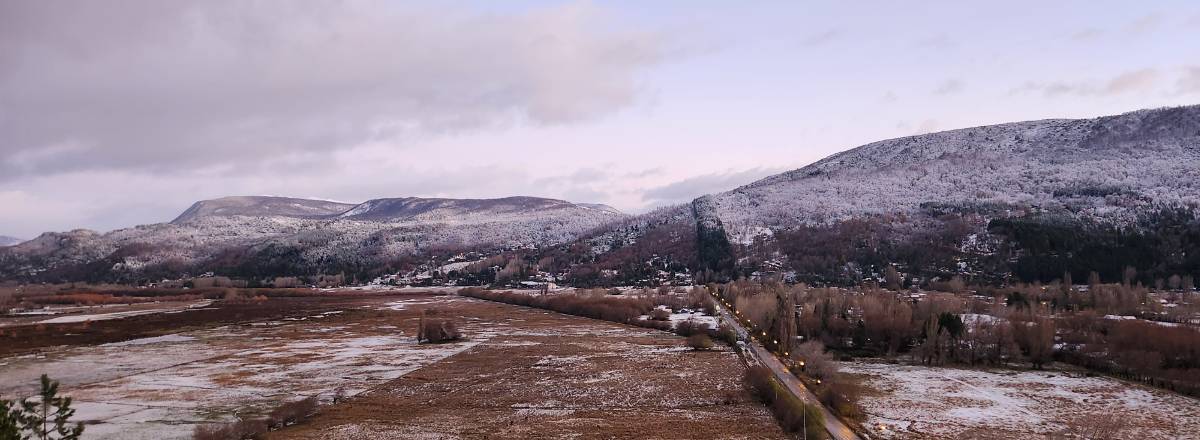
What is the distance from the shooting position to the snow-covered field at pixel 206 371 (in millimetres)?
49219

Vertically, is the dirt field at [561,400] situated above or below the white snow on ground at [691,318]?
below

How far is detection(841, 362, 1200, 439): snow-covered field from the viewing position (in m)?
44.6

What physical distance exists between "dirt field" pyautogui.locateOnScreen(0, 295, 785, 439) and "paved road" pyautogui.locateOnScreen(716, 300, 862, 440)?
11.7ft

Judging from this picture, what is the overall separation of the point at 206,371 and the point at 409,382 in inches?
905

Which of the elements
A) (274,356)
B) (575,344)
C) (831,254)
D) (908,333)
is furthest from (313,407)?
(831,254)

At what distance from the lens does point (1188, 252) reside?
477 ft

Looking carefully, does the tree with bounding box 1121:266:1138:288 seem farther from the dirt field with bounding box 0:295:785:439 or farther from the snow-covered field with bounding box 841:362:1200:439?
the dirt field with bounding box 0:295:785:439

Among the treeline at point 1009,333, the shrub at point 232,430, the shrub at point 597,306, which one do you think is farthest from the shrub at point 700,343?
the shrub at point 232,430

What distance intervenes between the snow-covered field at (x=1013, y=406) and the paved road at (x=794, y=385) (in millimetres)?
2256

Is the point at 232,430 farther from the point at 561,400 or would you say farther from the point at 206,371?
the point at 206,371

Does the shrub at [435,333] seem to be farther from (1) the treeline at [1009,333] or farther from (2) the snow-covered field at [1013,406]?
(2) the snow-covered field at [1013,406]

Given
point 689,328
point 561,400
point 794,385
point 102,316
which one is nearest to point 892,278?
point 689,328

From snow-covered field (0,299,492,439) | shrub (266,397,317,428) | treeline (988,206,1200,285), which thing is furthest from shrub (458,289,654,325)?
treeline (988,206,1200,285)

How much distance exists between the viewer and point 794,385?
2234 inches
